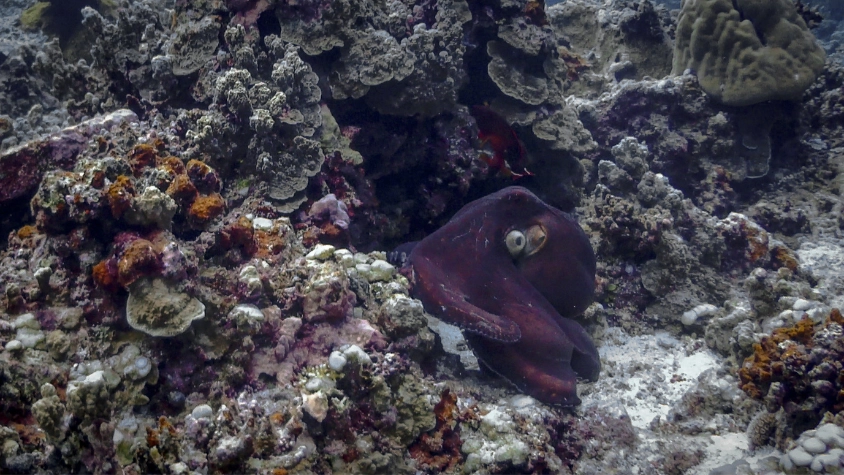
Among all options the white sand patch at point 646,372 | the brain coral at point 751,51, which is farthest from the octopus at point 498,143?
the brain coral at point 751,51

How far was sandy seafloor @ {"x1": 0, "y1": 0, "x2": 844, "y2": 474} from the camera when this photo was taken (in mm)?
2648

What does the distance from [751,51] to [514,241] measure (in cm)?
503

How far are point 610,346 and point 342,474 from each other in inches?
124

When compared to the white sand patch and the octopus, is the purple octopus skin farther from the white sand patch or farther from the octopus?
the octopus

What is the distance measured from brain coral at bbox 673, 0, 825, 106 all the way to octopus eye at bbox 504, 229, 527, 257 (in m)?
4.42

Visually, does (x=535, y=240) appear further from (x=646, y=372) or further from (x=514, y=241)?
(x=646, y=372)

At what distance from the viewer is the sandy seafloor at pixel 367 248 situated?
2.65 m

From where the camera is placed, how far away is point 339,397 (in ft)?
8.95

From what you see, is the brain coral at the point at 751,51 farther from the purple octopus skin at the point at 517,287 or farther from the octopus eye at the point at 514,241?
the octopus eye at the point at 514,241

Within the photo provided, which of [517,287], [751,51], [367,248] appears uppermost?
[751,51]

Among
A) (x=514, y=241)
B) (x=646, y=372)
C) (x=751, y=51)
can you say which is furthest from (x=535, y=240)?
(x=751, y=51)

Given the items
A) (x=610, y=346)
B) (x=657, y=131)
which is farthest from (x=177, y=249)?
(x=657, y=131)

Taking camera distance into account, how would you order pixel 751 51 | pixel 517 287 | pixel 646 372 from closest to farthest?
pixel 517 287, pixel 646 372, pixel 751 51

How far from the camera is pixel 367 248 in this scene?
4.78 m
